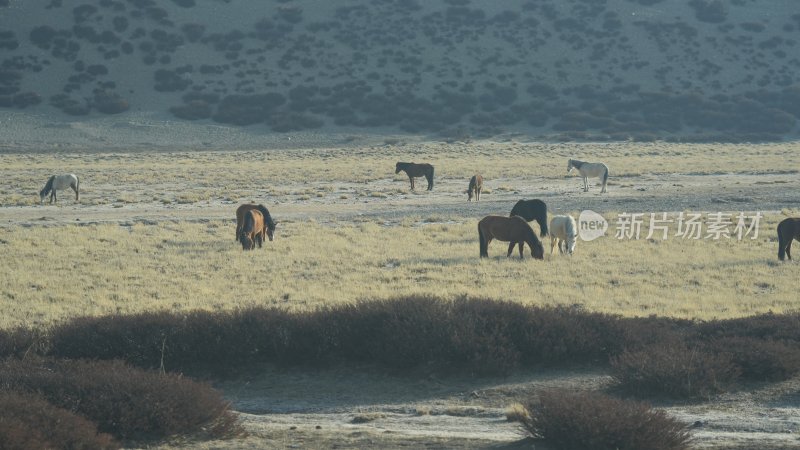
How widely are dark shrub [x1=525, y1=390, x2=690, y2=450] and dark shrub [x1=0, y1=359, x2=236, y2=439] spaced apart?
109 inches

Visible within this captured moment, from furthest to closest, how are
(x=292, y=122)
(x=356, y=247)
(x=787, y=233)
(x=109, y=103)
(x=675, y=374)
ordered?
(x=109, y=103) → (x=292, y=122) → (x=356, y=247) → (x=787, y=233) → (x=675, y=374)

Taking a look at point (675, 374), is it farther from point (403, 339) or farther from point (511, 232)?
point (511, 232)

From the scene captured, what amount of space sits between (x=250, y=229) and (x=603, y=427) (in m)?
16.0

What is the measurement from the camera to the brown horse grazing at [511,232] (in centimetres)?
2120

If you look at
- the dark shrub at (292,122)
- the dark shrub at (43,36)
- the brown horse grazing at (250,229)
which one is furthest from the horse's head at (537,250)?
the dark shrub at (43,36)

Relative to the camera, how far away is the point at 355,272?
19.8 m

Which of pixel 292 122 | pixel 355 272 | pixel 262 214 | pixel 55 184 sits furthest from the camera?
pixel 292 122

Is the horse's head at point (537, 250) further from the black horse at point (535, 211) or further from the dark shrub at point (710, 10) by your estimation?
the dark shrub at point (710, 10)

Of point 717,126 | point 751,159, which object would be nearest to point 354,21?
point 717,126

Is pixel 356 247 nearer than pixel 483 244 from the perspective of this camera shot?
Answer: No

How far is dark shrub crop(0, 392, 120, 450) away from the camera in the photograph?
7031 millimetres

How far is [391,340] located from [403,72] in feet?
266

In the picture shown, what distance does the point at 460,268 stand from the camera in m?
20.2

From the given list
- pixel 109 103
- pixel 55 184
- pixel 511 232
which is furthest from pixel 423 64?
pixel 511 232
